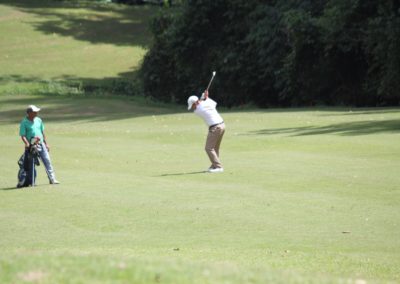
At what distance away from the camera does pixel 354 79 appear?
151 feet

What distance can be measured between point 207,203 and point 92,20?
62408 millimetres

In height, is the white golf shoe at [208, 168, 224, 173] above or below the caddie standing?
below

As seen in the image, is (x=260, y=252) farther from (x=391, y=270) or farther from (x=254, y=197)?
(x=254, y=197)

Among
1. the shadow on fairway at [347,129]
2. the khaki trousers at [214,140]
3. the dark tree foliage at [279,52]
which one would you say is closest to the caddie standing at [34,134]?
the khaki trousers at [214,140]

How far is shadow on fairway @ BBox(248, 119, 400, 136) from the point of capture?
91.5 feet

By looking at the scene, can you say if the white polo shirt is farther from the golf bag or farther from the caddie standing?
the golf bag

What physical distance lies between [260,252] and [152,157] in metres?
13.0

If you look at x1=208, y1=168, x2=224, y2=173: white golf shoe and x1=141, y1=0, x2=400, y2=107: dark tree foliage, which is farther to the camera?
x1=141, y1=0, x2=400, y2=107: dark tree foliage

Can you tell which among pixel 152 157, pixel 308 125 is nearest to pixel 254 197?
pixel 152 157

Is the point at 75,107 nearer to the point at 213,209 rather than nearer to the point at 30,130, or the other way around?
the point at 30,130

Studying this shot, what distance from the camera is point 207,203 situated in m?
16.6

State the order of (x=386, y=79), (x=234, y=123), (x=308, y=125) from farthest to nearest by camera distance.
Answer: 1. (x=386, y=79)
2. (x=234, y=123)
3. (x=308, y=125)

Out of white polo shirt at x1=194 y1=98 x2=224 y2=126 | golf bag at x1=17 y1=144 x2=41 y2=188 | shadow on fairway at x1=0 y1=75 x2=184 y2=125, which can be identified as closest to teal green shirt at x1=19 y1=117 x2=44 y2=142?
golf bag at x1=17 y1=144 x2=41 y2=188

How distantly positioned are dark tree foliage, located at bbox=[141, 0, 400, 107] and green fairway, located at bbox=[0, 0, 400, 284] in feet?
20.4
